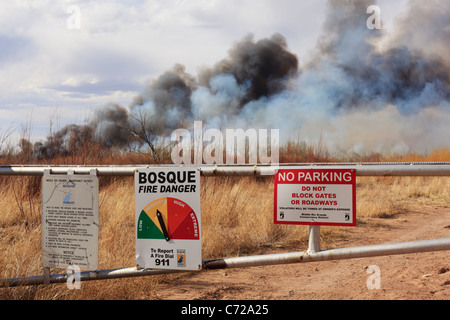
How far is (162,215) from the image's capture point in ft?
13.5

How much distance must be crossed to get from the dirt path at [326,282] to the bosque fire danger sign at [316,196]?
144 centimetres

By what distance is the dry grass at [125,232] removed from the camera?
485cm

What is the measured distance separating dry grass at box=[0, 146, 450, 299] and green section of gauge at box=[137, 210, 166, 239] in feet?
3.63

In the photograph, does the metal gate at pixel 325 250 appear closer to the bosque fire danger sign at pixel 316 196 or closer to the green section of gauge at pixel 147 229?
the bosque fire danger sign at pixel 316 196

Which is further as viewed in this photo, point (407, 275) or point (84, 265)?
point (407, 275)

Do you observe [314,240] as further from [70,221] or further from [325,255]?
[70,221]

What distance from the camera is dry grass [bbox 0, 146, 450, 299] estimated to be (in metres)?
4.85

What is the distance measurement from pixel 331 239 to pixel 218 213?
2163 mm

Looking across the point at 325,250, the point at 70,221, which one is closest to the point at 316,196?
the point at 325,250

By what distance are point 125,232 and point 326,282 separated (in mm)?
3328

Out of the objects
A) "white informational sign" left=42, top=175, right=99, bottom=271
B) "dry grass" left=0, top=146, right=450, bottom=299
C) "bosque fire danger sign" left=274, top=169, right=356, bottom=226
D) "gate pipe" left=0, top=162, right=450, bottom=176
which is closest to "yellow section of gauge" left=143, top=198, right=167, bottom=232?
"gate pipe" left=0, top=162, right=450, bottom=176

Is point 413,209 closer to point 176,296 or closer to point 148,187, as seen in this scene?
point 176,296

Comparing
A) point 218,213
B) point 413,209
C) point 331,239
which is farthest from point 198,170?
point 413,209
